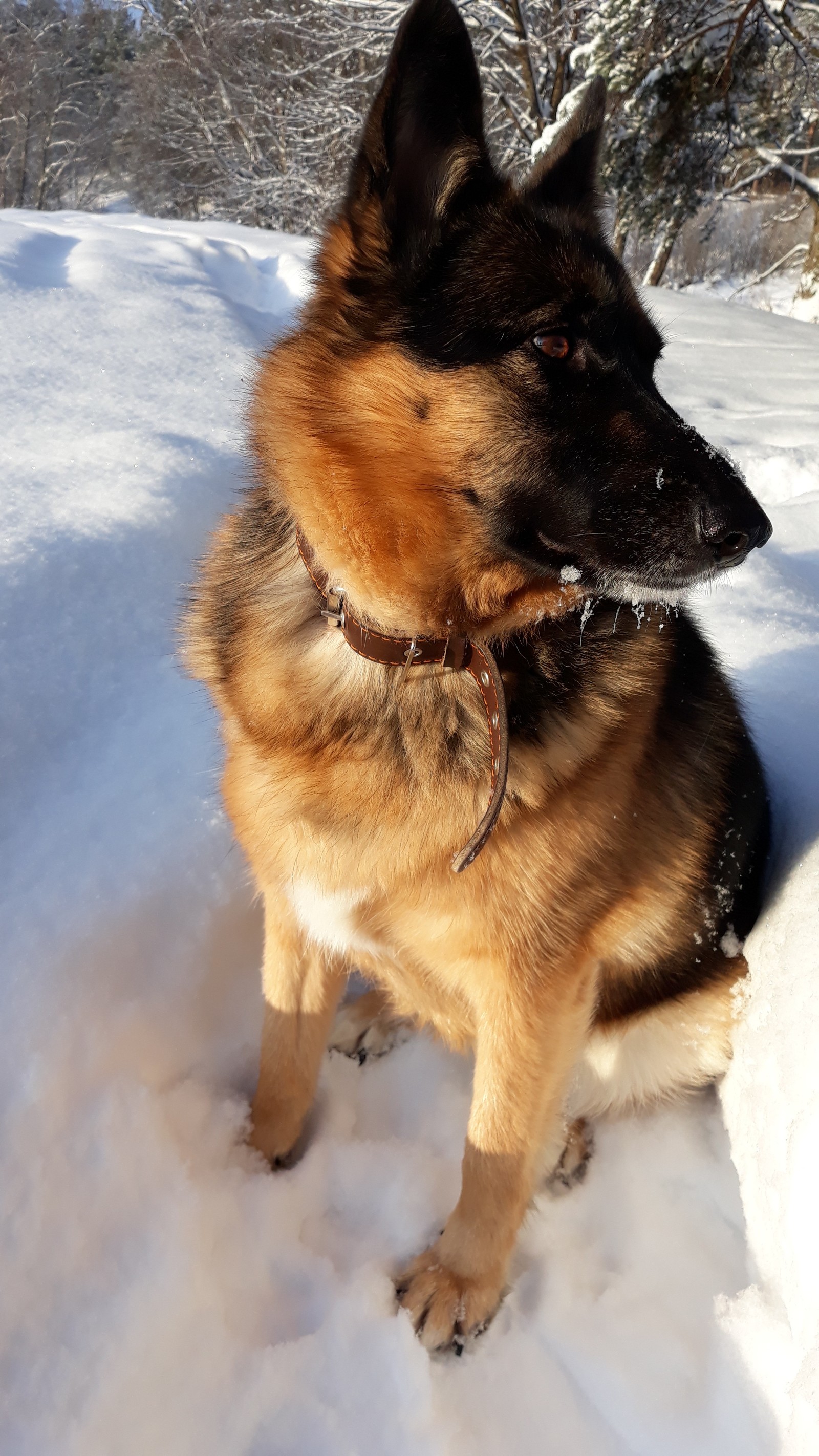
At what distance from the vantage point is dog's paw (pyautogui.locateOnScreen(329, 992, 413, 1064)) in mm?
2025

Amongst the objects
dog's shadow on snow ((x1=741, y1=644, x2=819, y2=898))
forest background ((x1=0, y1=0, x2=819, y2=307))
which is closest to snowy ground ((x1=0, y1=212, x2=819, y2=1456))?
dog's shadow on snow ((x1=741, y1=644, x2=819, y2=898))

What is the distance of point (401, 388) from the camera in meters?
1.25

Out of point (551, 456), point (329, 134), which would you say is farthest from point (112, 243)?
point (329, 134)

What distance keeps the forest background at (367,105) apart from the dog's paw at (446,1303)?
75.5 inches

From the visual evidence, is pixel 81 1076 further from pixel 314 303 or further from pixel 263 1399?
pixel 314 303

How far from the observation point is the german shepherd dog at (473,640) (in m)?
1.24

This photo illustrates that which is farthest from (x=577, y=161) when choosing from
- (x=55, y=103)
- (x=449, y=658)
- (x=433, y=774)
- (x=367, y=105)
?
(x=55, y=103)

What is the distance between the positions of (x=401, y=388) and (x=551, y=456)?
10.1 inches

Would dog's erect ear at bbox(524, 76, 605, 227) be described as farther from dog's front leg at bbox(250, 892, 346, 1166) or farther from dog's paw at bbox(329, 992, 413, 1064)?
dog's paw at bbox(329, 992, 413, 1064)

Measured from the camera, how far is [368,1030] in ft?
→ 6.68

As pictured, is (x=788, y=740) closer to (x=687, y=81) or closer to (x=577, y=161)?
(x=577, y=161)

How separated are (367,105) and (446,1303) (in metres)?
3.96

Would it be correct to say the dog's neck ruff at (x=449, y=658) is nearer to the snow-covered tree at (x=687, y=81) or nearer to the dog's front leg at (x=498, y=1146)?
the dog's front leg at (x=498, y=1146)

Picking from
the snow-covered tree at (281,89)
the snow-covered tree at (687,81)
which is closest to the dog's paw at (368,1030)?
the snow-covered tree at (687,81)
